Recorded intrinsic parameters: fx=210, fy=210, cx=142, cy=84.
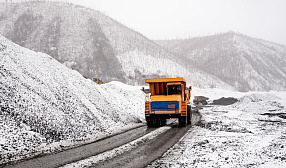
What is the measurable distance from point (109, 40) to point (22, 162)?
98.0 metres

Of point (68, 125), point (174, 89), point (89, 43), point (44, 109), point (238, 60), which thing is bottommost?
point (68, 125)

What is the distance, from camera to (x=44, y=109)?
9.52 metres

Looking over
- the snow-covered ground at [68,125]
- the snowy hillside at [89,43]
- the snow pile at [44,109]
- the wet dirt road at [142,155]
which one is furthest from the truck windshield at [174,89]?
the snowy hillside at [89,43]

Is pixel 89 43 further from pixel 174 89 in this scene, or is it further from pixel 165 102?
pixel 165 102

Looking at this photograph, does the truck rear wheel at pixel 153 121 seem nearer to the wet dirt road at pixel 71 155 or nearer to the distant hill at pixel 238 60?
the wet dirt road at pixel 71 155

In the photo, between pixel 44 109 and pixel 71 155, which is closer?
A: pixel 71 155

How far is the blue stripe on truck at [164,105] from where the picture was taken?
41.8 ft

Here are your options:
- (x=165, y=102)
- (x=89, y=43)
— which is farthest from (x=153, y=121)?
(x=89, y=43)

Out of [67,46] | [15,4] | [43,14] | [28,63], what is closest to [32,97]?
[28,63]

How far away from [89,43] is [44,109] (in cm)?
8994

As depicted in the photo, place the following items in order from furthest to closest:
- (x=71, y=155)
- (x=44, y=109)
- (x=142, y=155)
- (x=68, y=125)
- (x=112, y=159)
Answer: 1. (x=68, y=125)
2. (x=44, y=109)
3. (x=142, y=155)
4. (x=71, y=155)
5. (x=112, y=159)

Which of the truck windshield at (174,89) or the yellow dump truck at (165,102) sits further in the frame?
the truck windshield at (174,89)

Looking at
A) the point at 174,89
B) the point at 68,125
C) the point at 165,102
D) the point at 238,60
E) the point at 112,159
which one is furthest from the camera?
the point at 238,60

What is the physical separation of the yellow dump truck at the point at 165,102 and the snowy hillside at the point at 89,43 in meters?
65.0
